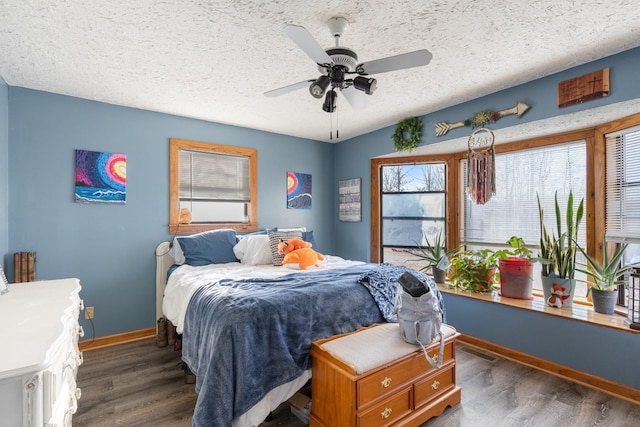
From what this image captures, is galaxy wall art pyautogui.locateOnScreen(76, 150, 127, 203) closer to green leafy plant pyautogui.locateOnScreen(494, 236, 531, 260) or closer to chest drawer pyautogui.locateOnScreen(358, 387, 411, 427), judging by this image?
chest drawer pyautogui.locateOnScreen(358, 387, 411, 427)

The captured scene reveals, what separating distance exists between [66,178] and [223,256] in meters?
1.65

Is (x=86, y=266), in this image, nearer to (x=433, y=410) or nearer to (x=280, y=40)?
(x=280, y=40)

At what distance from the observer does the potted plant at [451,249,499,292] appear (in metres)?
3.20

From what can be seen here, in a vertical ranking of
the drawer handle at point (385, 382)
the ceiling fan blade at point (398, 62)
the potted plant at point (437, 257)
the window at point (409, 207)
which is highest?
the ceiling fan blade at point (398, 62)

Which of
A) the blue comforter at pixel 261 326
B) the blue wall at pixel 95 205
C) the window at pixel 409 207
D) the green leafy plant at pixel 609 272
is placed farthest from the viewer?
the window at pixel 409 207

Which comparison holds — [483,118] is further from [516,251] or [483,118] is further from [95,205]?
[95,205]

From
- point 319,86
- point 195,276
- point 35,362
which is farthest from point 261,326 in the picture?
point 319,86

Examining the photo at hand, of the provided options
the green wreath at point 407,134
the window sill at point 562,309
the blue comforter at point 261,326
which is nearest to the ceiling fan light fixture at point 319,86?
the blue comforter at point 261,326

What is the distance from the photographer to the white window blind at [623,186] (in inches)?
97.8

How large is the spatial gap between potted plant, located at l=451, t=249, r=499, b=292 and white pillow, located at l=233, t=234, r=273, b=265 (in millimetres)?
2048

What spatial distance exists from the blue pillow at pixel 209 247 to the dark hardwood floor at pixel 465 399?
95 cm

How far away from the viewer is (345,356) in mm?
1716

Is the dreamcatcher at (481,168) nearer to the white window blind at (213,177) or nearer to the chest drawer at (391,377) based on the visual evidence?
the chest drawer at (391,377)

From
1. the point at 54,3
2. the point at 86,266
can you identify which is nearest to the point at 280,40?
the point at 54,3
